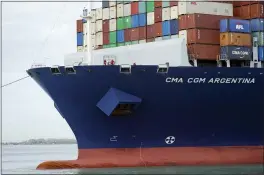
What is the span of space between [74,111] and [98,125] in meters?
1.39

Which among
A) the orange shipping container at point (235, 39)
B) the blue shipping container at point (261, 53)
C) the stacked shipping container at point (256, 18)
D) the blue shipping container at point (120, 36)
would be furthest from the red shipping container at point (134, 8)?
the blue shipping container at point (261, 53)

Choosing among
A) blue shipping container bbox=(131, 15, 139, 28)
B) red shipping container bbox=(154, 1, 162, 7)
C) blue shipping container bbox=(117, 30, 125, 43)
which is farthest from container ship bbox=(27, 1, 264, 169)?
blue shipping container bbox=(117, 30, 125, 43)

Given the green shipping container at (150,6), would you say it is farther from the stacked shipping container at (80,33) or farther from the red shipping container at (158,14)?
the stacked shipping container at (80,33)

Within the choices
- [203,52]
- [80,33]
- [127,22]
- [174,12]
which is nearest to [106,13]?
[127,22]

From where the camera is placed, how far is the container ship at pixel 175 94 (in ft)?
88.0

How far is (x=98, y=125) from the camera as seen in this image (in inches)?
1065

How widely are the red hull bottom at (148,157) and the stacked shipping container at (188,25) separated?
481 centimetres

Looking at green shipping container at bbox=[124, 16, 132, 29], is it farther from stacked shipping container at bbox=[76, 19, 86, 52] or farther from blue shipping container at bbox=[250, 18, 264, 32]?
blue shipping container at bbox=[250, 18, 264, 32]

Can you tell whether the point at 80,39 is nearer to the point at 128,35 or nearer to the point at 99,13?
the point at 99,13

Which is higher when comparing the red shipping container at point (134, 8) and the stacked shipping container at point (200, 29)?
the red shipping container at point (134, 8)

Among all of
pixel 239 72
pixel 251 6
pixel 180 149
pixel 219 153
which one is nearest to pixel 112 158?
pixel 180 149

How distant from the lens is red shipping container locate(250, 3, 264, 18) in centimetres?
2959

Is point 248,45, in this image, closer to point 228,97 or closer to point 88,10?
point 228,97

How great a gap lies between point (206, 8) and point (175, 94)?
5.30m
